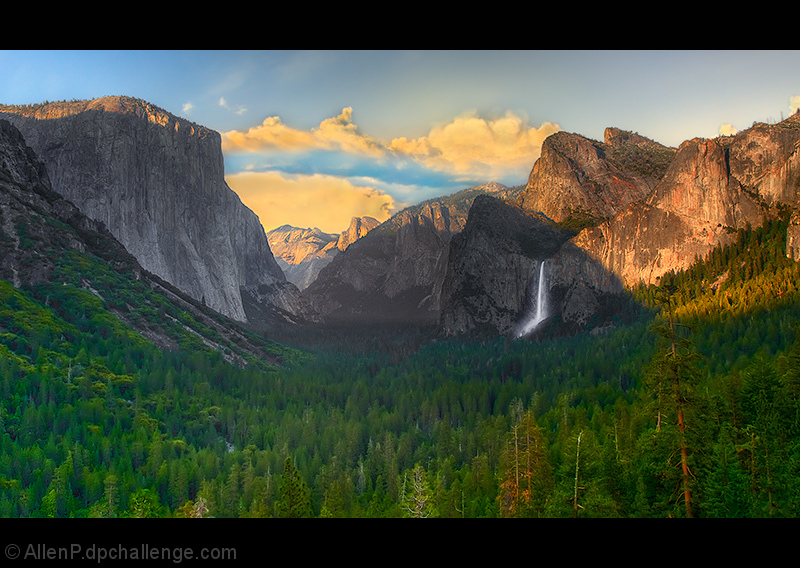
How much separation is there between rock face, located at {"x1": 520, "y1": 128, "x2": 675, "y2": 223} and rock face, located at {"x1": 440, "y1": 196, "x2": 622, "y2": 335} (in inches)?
363

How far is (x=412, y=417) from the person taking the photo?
81.5 metres

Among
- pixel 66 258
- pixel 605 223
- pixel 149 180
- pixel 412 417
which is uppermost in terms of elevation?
pixel 149 180

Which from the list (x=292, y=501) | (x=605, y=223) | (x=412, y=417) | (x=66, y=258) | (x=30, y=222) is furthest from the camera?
(x=605, y=223)

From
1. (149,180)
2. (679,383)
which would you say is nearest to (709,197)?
(679,383)

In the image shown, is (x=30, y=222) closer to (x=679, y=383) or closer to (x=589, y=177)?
(x=679, y=383)

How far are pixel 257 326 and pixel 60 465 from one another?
136 m

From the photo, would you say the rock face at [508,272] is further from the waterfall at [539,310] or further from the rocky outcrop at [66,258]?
the rocky outcrop at [66,258]

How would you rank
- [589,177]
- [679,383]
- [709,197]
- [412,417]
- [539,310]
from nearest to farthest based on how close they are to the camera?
[679,383] → [412,417] → [709,197] → [539,310] → [589,177]

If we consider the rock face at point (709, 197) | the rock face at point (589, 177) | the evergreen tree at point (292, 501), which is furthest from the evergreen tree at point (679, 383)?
the rock face at point (589, 177)

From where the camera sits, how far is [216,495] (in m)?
45.8

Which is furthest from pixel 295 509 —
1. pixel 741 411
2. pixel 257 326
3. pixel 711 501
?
pixel 257 326

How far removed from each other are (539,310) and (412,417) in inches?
3666
